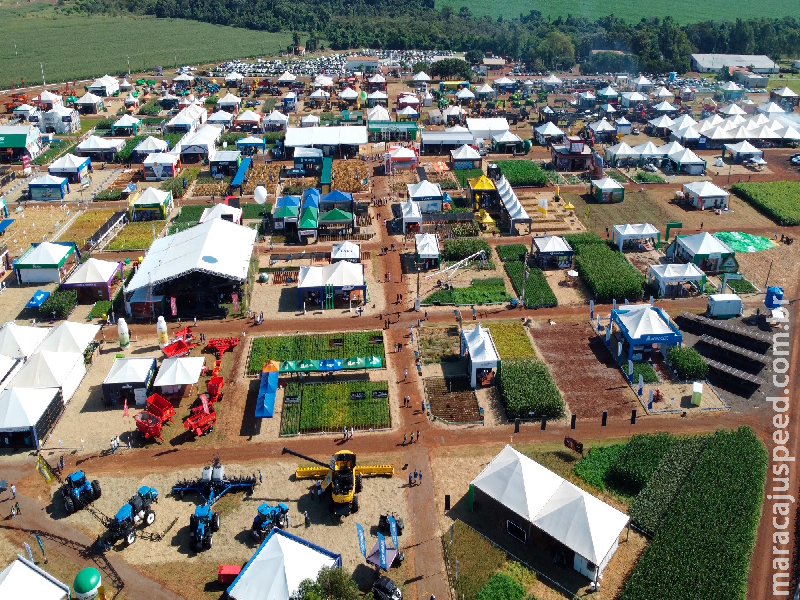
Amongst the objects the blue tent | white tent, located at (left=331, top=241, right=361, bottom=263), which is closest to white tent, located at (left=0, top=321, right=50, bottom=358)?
the blue tent

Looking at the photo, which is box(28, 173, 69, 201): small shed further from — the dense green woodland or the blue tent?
the dense green woodland

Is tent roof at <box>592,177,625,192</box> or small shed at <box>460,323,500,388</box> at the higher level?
tent roof at <box>592,177,625,192</box>

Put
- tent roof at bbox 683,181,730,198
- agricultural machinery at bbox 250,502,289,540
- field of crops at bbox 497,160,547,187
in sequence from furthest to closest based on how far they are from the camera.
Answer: field of crops at bbox 497,160,547,187 → tent roof at bbox 683,181,730,198 → agricultural machinery at bbox 250,502,289,540

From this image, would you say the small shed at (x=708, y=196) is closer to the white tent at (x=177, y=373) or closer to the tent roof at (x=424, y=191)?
the tent roof at (x=424, y=191)

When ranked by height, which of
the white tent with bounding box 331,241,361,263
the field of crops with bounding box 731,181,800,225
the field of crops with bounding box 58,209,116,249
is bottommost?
the field of crops with bounding box 58,209,116,249

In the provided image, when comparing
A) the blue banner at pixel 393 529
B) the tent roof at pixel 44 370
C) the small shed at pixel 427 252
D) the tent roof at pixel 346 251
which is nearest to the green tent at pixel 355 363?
the blue banner at pixel 393 529

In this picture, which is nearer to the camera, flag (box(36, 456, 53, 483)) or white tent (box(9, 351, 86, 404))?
flag (box(36, 456, 53, 483))

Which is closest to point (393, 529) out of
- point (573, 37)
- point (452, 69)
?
point (452, 69)
